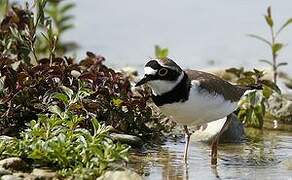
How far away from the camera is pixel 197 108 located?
7230 mm

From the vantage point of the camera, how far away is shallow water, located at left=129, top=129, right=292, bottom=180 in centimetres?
691

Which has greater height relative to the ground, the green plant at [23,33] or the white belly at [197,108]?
the green plant at [23,33]

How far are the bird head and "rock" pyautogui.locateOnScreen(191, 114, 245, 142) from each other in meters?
1.46

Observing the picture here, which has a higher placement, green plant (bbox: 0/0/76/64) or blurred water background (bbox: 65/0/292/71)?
blurred water background (bbox: 65/0/292/71)

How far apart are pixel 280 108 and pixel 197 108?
281 cm

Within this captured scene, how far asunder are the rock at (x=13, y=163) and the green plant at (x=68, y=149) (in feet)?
0.28

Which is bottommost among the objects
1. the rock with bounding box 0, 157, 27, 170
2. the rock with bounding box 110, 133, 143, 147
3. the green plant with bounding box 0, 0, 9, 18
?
the rock with bounding box 0, 157, 27, 170

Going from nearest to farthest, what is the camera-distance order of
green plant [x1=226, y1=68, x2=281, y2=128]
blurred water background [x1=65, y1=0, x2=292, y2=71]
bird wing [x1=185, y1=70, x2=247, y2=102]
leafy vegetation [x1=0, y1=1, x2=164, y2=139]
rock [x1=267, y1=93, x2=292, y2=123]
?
bird wing [x1=185, y1=70, x2=247, y2=102] → leafy vegetation [x1=0, y1=1, x2=164, y2=139] → green plant [x1=226, y1=68, x2=281, y2=128] → rock [x1=267, y1=93, x2=292, y2=123] → blurred water background [x1=65, y1=0, x2=292, y2=71]

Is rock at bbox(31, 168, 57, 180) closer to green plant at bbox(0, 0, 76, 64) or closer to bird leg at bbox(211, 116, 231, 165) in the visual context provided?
bird leg at bbox(211, 116, 231, 165)

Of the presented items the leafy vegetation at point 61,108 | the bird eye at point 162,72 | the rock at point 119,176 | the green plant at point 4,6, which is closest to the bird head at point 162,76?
the bird eye at point 162,72

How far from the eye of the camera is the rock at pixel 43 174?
245 inches

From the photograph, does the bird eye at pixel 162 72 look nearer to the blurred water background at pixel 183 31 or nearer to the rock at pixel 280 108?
the rock at pixel 280 108

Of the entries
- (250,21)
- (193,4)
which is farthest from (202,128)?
(193,4)

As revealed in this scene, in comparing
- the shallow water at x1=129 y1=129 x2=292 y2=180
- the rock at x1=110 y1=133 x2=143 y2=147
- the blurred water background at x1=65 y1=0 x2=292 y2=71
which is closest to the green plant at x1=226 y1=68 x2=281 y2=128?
the shallow water at x1=129 y1=129 x2=292 y2=180
